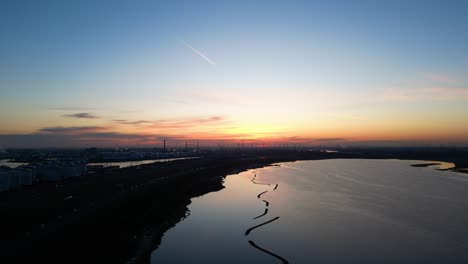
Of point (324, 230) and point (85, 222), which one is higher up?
point (85, 222)

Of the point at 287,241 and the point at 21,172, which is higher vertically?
the point at 21,172

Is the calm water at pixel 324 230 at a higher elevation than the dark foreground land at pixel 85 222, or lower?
lower

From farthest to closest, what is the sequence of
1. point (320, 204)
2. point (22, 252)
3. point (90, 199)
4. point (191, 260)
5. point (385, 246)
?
point (320, 204) → point (90, 199) → point (385, 246) → point (191, 260) → point (22, 252)

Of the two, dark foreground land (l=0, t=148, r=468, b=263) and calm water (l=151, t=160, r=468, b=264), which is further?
calm water (l=151, t=160, r=468, b=264)

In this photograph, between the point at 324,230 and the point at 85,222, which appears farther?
the point at 324,230

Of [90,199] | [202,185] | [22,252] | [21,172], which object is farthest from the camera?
[202,185]

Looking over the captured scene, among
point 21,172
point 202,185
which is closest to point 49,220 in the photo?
point 21,172

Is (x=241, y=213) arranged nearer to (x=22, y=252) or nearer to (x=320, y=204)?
(x=320, y=204)

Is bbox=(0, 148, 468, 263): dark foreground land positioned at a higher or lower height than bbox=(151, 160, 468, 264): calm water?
higher
